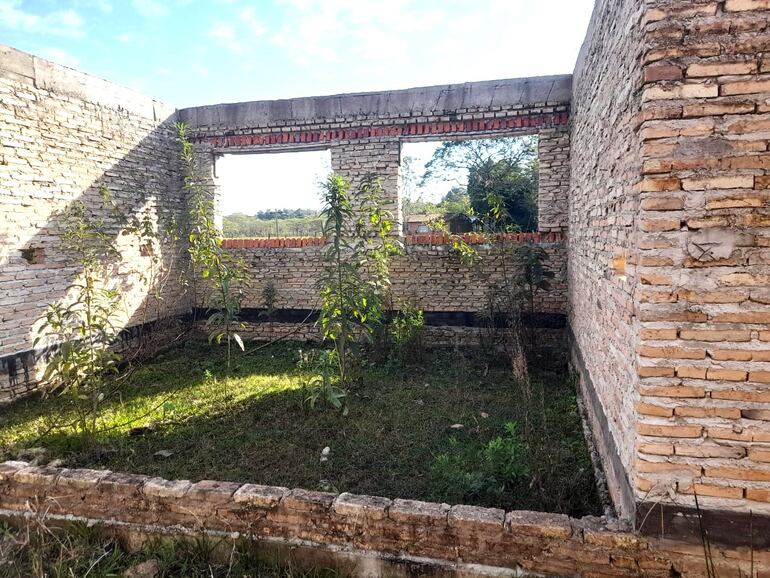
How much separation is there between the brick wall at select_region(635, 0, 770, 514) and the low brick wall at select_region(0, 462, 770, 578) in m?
0.43

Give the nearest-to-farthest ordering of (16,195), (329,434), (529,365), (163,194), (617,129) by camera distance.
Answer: (617,129), (329,434), (16,195), (529,365), (163,194)

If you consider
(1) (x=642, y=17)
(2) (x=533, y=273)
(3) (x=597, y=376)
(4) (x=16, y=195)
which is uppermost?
(1) (x=642, y=17)

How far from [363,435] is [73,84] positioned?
609 centimetres

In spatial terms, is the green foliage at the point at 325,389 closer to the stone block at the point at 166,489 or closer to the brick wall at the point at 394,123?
the stone block at the point at 166,489

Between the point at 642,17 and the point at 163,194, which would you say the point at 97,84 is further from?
the point at 642,17

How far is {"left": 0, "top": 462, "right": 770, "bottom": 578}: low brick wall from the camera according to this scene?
7.77 ft

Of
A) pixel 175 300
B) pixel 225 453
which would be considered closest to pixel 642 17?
pixel 225 453

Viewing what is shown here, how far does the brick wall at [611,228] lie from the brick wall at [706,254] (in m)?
0.15

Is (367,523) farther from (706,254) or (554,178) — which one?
(554,178)

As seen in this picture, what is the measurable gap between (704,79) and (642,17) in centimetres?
45

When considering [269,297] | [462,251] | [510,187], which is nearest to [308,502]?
[462,251]

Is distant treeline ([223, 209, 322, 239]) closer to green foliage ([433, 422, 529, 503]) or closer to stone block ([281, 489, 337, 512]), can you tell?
green foliage ([433, 422, 529, 503])

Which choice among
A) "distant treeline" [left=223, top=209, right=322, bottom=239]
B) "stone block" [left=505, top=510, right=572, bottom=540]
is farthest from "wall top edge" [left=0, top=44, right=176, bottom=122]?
"stone block" [left=505, top=510, right=572, bottom=540]

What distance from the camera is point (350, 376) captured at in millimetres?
5711
